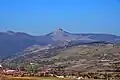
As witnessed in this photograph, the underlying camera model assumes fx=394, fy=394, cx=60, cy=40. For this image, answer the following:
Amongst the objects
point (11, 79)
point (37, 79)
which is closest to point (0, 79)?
point (11, 79)

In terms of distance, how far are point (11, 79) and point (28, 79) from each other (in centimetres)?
339

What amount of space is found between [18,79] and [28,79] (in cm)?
192

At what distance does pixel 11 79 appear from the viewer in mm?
67688

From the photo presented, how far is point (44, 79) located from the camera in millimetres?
72188

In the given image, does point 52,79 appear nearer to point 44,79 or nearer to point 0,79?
point 44,79

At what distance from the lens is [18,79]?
68.7 meters

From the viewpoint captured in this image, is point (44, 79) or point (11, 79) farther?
point (44, 79)

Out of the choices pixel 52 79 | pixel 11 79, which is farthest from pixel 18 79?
pixel 52 79

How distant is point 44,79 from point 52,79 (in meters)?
1.95

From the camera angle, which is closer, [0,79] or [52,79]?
[0,79]

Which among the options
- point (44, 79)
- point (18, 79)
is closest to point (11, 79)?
point (18, 79)

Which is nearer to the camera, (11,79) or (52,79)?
(11,79)

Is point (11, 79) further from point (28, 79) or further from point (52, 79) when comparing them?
point (52, 79)

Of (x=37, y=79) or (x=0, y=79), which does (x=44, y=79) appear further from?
(x=0, y=79)
